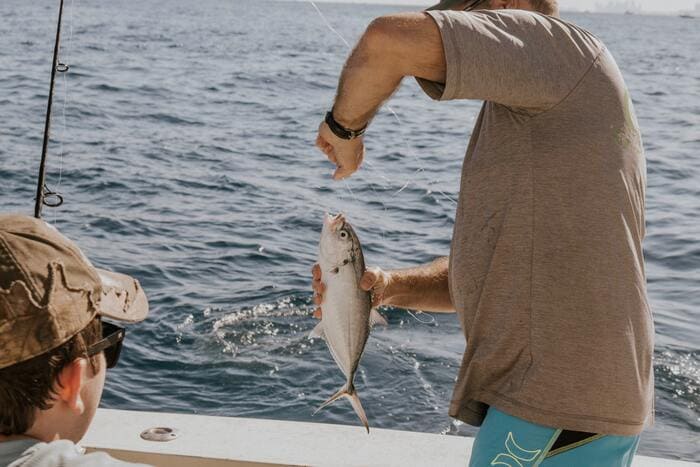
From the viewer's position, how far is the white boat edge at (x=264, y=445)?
3.53m

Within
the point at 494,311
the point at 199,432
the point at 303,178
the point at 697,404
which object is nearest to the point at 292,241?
the point at 303,178

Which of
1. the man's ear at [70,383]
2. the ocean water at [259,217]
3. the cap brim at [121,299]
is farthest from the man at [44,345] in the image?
the ocean water at [259,217]

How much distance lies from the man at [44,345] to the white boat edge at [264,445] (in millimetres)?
1710

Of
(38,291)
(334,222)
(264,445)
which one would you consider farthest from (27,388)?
(264,445)

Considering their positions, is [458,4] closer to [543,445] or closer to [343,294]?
[343,294]

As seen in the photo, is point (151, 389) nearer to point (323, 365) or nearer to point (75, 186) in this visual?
point (323, 365)

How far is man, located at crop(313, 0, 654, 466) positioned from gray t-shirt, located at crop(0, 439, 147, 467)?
1187 mm

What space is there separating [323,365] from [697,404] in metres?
2.64

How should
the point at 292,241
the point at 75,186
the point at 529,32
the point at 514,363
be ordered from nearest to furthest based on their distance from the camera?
the point at 529,32
the point at 514,363
the point at 292,241
the point at 75,186

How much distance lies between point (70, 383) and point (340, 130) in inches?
44.7

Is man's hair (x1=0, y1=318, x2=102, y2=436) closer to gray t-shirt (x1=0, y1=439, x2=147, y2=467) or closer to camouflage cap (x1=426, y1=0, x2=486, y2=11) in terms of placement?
gray t-shirt (x1=0, y1=439, x2=147, y2=467)

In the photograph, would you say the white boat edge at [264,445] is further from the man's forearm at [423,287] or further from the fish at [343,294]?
the man's forearm at [423,287]

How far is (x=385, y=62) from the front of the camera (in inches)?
95.0

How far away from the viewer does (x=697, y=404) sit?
6.68m
